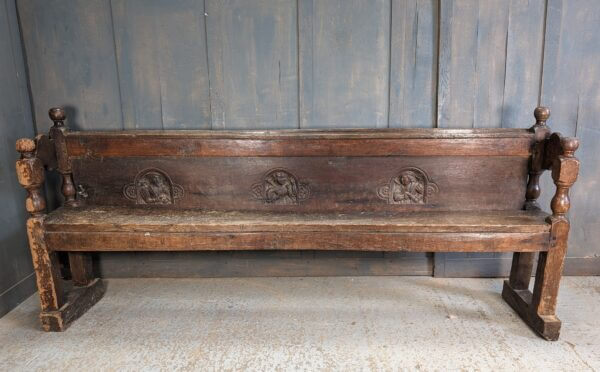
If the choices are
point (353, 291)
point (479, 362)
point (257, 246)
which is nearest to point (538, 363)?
point (479, 362)

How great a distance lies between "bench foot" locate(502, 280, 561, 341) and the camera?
197 centimetres

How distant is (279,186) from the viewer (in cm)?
231

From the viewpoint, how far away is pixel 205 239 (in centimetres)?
204

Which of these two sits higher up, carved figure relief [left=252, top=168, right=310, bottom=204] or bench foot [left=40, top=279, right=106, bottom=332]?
carved figure relief [left=252, top=168, right=310, bottom=204]

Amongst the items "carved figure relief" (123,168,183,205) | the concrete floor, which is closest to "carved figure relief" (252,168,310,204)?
"carved figure relief" (123,168,183,205)

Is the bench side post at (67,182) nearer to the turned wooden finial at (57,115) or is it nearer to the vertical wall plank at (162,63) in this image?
the turned wooden finial at (57,115)

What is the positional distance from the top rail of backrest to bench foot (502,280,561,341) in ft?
2.42

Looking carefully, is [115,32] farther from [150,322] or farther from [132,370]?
[132,370]

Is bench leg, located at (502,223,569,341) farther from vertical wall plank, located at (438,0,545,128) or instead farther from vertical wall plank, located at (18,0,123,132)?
vertical wall plank, located at (18,0,123,132)

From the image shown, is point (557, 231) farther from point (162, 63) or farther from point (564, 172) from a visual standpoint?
point (162, 63)

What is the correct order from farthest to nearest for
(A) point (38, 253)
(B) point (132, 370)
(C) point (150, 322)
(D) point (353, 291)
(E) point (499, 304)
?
1. (D) point (353, 291)
2. (E) point (499, 304)
3. (C) point (150, 322)
4. (A) point (38, 253)
5. (B) point (132, 370)

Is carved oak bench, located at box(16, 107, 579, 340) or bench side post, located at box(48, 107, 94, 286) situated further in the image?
bench side post, located at box(48, 107, 94, 286)

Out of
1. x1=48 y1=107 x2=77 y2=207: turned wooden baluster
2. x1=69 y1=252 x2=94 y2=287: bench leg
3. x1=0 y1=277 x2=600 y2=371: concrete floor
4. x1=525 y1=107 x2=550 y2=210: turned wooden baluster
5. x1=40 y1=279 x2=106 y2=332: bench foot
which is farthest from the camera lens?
x1=69 y1=252 x2=94 y2=287: bench leg

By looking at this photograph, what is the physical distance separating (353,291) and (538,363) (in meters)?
0.97
